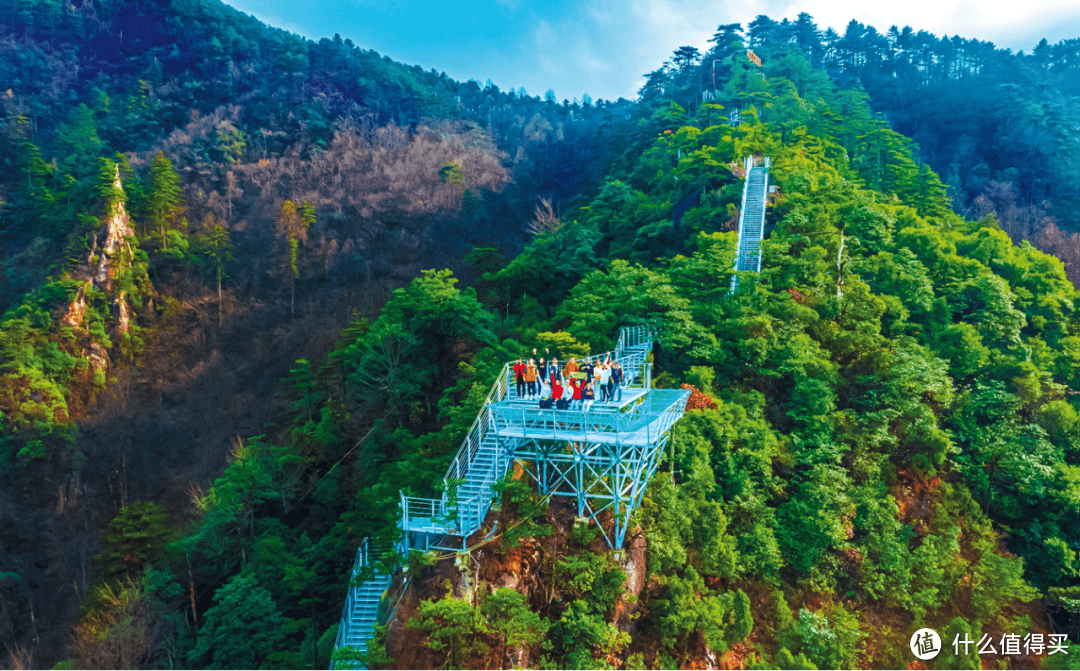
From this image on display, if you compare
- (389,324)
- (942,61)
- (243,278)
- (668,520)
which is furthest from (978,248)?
(942,61)

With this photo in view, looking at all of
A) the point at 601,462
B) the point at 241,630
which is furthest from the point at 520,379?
the point at 241,630

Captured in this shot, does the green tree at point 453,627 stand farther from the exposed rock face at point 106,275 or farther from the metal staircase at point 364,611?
the exposed rock face at point 106,275

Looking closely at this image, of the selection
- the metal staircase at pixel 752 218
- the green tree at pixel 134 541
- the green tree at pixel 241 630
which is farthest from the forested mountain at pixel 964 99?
the green tree at pixel 134 541

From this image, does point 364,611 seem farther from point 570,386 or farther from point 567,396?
point 570,386

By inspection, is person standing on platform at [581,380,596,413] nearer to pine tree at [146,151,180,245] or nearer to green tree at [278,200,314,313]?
green tree at [278,200,314,313]

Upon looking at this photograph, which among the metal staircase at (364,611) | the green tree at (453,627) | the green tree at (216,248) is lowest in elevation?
the metal staircase at (364,611)

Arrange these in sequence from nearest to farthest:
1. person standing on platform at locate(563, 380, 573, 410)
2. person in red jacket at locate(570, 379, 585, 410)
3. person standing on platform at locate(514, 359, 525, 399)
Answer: person standing on platform at locate(563, 380, 573, 410), person in red jacket at locate(570, 379, 585, 410), person standing on platform at locate(514, 359, 525, 399)

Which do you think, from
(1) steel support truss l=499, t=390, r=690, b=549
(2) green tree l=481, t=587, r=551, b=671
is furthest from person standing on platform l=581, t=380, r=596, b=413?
(2) green tree l=481, t=587, r=551, b=671
